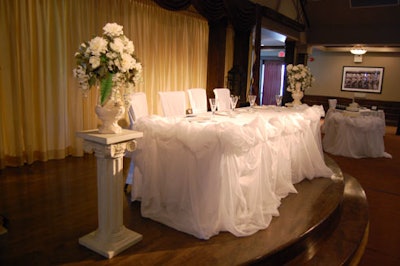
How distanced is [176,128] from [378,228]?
2325 millimetres

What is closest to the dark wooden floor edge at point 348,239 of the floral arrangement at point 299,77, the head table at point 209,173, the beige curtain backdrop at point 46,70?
the head table at point 209,173

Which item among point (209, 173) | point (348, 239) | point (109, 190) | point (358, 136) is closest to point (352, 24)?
point (358, 136)

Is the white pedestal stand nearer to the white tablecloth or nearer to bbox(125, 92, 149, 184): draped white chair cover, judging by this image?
bbox(125, 92, 149, 184): draped white chair cover

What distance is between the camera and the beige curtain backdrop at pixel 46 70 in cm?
379

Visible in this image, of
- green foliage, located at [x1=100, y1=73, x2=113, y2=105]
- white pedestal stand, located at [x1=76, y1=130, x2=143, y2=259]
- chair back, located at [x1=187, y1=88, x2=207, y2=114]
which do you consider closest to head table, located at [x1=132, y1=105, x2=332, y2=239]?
white pedestal stand, located at [x1=76, y1=130, x2=143, y2=259]

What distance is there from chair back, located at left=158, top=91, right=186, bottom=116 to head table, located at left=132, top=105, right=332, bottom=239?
0.86 meters

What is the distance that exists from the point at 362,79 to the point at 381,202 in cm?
923

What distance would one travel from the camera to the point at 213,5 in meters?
5.46

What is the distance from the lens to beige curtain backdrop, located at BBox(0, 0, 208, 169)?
3.79 m

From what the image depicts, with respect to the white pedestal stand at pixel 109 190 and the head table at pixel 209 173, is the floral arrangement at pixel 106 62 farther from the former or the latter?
the head table at pixel 209 173

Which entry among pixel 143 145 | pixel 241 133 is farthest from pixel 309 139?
pixel 143 145

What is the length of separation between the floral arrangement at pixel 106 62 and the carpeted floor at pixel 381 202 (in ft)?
7.79

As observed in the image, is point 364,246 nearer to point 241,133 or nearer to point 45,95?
point 241,133

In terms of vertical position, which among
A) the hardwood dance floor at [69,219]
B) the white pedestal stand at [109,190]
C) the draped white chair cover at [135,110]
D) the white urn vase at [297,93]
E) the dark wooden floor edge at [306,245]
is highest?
the white urn vase at [297,93]
